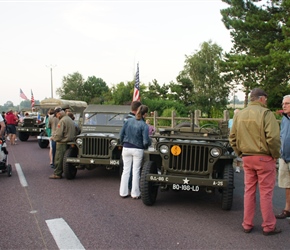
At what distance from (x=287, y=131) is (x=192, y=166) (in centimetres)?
160

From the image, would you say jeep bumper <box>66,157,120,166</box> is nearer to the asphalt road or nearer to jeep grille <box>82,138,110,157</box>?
jeep grille <box>82,138,110,157</box>

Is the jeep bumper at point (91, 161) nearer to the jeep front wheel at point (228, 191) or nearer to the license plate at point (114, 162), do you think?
the license plate at point (114, 162)

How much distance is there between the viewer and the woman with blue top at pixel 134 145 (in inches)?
255

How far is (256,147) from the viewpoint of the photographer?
15.2 feet

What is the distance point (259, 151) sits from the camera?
460 cm

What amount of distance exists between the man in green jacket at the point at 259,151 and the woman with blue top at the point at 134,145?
6.96 ft

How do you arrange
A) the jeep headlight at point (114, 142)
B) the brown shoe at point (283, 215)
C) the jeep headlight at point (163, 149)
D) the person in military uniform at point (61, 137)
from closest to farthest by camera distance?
the brown shoe at point (283, 215) → the jeep headlight at point (163, 149) → the jeep headlight at point (114, 142) → the person in military uniform at point (61, 137)

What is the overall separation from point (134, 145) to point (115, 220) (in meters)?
1.67

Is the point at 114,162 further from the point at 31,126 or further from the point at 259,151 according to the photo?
the point at 31,126

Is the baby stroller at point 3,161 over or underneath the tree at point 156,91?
underneath

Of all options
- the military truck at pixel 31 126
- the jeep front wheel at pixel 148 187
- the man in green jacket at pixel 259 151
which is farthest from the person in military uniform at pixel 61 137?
the military truck at pixel 31 126

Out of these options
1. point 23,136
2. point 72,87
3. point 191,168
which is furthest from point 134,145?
point 72,87

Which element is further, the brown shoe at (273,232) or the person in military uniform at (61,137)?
the person in military uniform at (61,137)

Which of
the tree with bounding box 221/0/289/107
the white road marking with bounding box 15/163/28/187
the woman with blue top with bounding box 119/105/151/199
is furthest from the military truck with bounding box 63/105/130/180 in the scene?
the tree with bounding box 221/0/289/107
